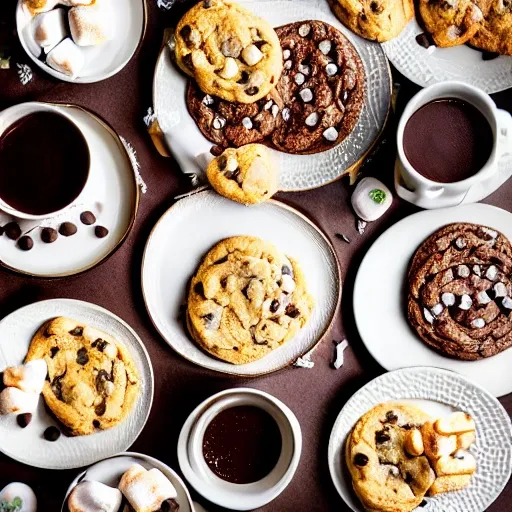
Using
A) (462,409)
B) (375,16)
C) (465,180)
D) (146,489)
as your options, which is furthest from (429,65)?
(146,489)

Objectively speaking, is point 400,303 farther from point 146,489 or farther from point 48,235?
point 48,235

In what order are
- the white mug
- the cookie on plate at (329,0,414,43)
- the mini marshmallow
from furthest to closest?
1. the mini marshmallow
2. the cookie on plate at (329,0,414,43)
3. the white mug

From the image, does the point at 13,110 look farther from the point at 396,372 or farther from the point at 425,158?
the point at 396,372

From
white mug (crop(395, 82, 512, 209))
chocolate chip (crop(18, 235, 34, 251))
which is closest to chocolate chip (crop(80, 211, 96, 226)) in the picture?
chocolate chip (crop(18, 235, 34, 251))

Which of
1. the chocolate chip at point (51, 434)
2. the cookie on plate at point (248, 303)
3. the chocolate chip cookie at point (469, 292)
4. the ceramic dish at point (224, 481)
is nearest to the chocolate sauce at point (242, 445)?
the ceramic dish at point (224, 481)

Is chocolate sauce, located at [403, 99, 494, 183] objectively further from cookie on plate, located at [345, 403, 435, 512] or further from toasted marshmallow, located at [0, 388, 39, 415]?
toasted marshmallow, located at [0, 388, 39, 415]

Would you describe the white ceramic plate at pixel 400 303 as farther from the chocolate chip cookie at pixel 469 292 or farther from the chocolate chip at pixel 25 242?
the chocolate chip at pixel 25 242
